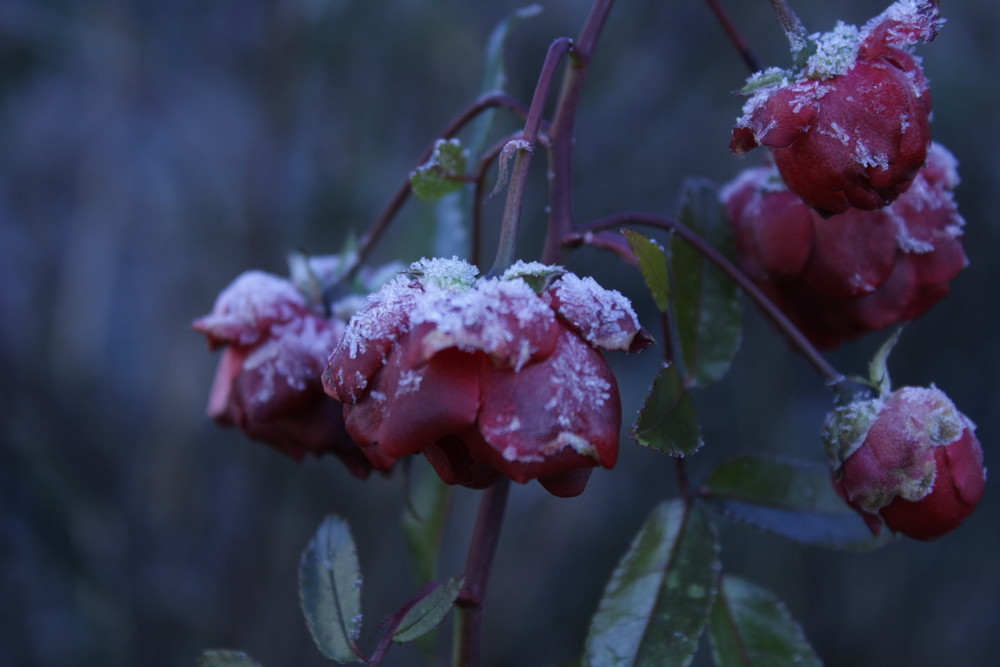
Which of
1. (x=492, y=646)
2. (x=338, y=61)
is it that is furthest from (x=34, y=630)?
(x=338, y=61)

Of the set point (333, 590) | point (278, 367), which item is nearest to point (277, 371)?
point (278, 367)

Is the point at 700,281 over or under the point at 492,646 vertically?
over

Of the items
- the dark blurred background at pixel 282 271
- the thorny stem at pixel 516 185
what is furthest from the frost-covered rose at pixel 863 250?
the dark blurred background at pixel 282 271

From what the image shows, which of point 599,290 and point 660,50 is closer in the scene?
point 599,290

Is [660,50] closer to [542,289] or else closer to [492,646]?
[492,646]

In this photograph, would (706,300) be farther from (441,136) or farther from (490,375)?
(490,375)

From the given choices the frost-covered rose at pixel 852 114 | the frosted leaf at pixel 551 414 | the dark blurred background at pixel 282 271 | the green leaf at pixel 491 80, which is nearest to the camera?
the frosted leaf at pixel 551 414

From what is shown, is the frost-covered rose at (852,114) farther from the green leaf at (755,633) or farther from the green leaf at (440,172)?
the green leaf at (755,633)
